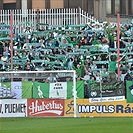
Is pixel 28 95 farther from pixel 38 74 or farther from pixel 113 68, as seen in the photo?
pixel 113 68

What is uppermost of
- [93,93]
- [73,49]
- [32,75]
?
[73,49]

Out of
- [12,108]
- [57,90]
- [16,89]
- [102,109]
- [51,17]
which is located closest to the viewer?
[102,109]

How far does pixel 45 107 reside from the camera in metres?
27.1

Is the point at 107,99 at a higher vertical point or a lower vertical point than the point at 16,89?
lower

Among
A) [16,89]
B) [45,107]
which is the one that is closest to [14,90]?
[16,89]

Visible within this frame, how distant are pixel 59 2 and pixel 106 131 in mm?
20962

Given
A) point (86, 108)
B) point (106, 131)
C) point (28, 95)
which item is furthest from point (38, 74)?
point (106, 131)

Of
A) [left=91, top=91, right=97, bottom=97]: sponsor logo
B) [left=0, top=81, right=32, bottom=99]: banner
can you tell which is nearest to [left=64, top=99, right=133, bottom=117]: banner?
[left=91, top=91, right=97, bottom=97]: sponsor logo

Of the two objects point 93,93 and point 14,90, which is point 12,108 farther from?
point 93,93

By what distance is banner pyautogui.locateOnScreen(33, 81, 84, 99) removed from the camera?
27.5 m

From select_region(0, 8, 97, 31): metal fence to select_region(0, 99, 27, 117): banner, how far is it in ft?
33.1

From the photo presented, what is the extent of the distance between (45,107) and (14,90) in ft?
5.53

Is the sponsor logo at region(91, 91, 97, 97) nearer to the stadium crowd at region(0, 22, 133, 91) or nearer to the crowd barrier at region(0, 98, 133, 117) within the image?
the crowd barrier at region(0, 98, 133, 117)

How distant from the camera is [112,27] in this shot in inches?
1355
